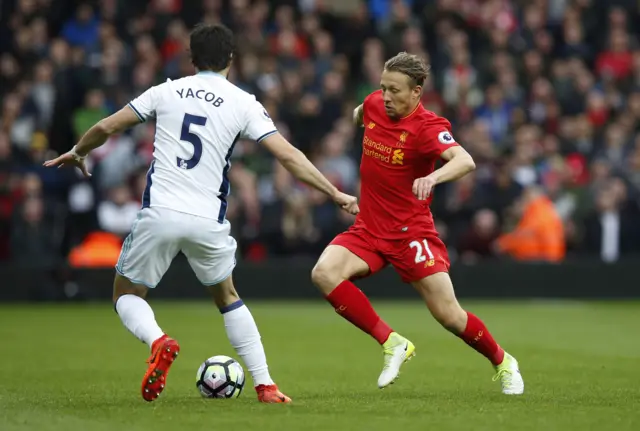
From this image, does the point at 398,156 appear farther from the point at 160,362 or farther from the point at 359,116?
the point at 160,362

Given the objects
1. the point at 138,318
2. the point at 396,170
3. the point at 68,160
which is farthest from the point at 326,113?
the point at 138,318

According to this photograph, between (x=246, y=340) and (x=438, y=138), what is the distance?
1.85 meters

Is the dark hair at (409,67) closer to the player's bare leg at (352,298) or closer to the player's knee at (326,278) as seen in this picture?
the player's bare leg at (352,298)

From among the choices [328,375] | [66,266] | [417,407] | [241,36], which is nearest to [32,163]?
[66,266]

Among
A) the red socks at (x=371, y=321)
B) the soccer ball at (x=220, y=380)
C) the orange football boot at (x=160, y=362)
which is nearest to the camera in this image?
the orange football boot at (x=160, y=362)

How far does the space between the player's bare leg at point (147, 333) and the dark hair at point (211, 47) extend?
1412mm

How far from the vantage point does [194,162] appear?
730 centimetres

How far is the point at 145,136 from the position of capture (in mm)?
17719

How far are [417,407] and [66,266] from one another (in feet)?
35.5

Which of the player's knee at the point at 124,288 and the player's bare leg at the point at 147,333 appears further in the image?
the player's knee at the point at 124,288

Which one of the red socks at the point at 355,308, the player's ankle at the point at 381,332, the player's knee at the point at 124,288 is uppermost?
the player's knee at the point at 124,288

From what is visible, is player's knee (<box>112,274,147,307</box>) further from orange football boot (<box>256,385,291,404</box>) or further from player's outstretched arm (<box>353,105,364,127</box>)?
player's outstretched arm (<box>353,105,364,127</box>)

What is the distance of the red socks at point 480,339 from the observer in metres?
8.15

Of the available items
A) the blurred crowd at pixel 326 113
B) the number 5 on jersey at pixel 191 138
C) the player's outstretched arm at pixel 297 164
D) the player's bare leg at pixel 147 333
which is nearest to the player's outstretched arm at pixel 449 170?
the player's outstretched arm at pixel 297 164
